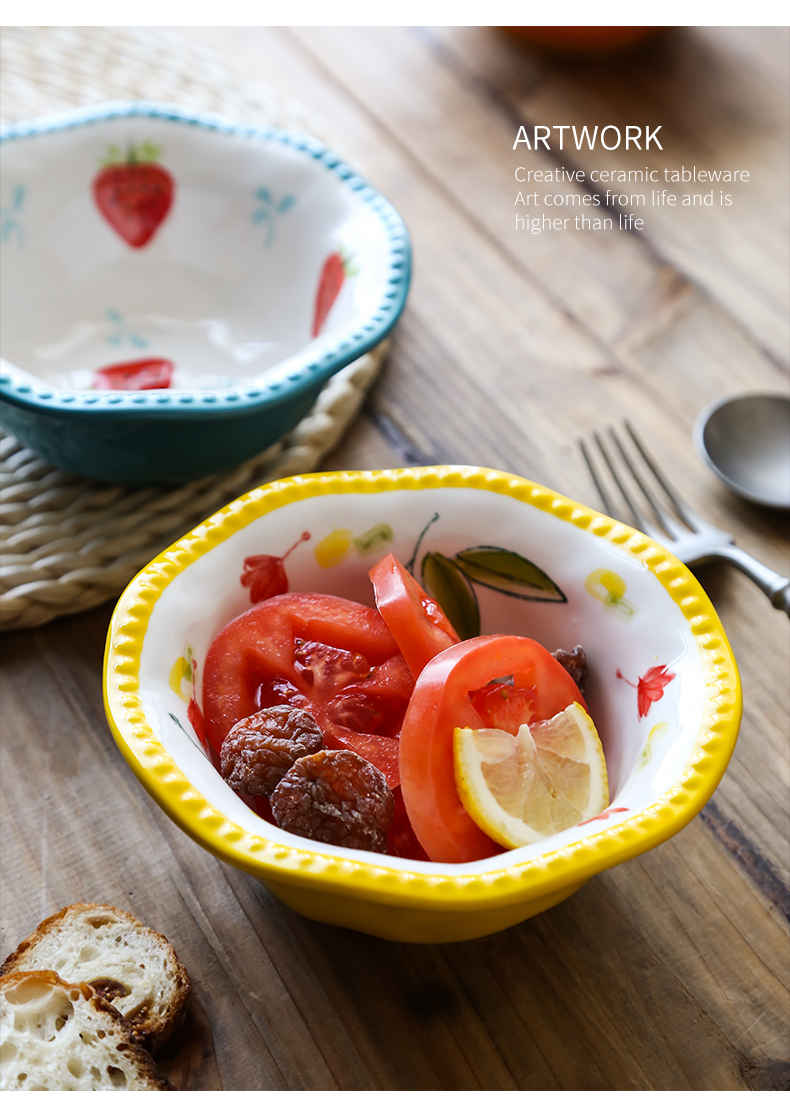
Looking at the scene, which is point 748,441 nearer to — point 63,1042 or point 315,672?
point 315,672

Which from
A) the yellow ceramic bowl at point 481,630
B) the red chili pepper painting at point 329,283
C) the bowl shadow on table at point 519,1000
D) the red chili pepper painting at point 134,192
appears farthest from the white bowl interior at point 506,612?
the red chili pepper painting at point 134,192

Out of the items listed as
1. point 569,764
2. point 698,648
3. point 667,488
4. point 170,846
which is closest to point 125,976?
point 170,846

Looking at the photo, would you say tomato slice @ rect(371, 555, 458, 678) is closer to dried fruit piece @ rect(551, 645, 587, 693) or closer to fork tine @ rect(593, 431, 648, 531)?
dried fruit piece @ rect(551, 645, 587, 693)

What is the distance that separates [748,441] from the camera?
3.58ft

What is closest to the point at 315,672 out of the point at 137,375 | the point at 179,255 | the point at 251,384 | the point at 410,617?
the point at 410,617

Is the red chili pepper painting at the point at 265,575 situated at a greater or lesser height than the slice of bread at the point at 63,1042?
greater

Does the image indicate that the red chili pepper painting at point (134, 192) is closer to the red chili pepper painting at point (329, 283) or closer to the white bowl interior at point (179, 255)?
the white bowl interior at point (179, 255)

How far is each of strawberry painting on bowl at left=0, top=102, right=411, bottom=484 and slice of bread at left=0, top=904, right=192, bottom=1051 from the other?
493mm

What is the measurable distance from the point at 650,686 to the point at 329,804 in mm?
251

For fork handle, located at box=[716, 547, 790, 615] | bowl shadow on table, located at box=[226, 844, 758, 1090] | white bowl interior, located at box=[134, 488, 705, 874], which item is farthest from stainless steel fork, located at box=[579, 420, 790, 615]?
bowl shadow on table, located at box=[226, 844, 758, 1090]

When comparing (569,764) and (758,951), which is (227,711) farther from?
(758,951)

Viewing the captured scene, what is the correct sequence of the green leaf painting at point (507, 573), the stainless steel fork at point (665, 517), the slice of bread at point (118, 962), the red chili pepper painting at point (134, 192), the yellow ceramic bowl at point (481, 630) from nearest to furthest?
1. the yellow ceramic bowl at point (481, 630)
2. the slice of bread at point (118, 962)
3. the green leaf painting at point (507, 573)
4. the stainless steel fork at point (665, 517)
5. the red chili pepper painting at point (134, 192)

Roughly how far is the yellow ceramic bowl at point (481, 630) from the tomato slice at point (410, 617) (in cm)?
6

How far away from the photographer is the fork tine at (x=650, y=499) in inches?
39.4
